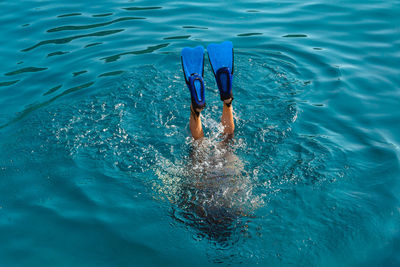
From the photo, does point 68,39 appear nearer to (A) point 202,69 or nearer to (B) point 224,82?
(A) point 202,69

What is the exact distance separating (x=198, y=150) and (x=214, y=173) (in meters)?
0.55

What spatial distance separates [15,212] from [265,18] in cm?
735

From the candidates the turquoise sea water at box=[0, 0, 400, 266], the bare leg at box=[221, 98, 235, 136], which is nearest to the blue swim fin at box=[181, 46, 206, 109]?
the bare leg at box=[221, 98, 235, 136]

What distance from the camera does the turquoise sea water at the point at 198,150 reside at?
462 centimetres

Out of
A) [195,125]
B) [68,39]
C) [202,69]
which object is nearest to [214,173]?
[195,125]

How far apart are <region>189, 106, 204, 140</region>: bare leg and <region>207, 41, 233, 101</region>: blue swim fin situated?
47 centimetres

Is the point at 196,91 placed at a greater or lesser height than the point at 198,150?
greater

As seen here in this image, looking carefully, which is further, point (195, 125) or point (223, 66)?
point (223, 66)

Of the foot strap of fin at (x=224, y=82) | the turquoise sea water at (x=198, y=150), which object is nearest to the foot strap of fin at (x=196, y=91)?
the foot strap of fin at (x=224, y=82)

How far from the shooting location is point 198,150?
19.2 feet

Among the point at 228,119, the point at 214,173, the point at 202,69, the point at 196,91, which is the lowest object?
the point at 214,173

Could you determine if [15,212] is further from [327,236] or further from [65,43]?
[65,43]

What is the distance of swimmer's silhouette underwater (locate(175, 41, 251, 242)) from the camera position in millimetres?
4805

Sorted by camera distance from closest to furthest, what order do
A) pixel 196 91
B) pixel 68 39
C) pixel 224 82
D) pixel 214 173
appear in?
pixel 214 173, pixel 196 91, pixel 224 82, pixel 68 39
